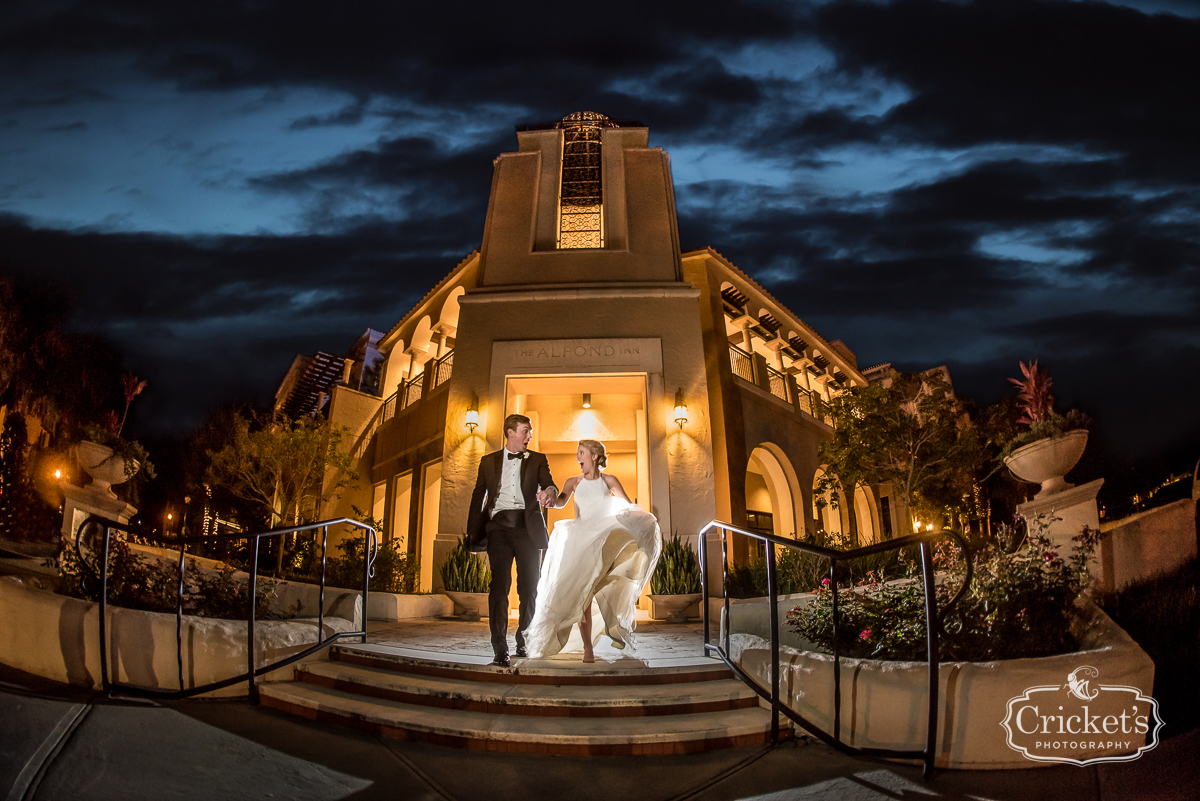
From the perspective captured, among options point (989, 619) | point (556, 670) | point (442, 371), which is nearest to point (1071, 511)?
point (989, 619)

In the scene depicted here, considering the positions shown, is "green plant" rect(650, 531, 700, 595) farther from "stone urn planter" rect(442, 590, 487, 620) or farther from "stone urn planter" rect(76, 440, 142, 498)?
"stone urn planter" rect(76, 440, 142, 498)

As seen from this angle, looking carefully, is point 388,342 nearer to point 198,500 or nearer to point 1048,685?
point 198,500

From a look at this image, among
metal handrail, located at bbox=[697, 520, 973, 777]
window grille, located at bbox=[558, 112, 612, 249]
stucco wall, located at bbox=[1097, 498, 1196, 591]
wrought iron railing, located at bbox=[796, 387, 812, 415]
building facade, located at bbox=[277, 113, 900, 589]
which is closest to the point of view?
metal handrail, located at bbox=[697, 520, 973, 777]

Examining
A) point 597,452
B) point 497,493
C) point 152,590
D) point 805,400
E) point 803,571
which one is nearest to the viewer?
point 497,493

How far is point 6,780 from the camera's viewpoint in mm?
3246

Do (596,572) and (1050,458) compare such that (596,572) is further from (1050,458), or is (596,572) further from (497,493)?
(1050,458)

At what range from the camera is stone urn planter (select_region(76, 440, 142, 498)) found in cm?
877

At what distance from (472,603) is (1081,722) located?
7450 millimetres

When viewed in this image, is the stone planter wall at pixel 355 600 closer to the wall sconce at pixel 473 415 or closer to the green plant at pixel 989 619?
the wall sconce at pixel 473 415

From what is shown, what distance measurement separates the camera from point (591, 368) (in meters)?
12.0

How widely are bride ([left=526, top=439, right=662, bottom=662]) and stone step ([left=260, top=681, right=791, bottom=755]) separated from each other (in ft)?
3.54

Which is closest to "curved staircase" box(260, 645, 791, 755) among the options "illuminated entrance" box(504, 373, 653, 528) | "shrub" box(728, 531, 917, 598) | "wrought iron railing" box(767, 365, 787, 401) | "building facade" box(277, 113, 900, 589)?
"shrub" box(728, 531, 917, 598)

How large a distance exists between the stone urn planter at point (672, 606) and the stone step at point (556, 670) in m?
4.02

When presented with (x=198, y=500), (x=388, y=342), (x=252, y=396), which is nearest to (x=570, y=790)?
(x=388, y=342)
